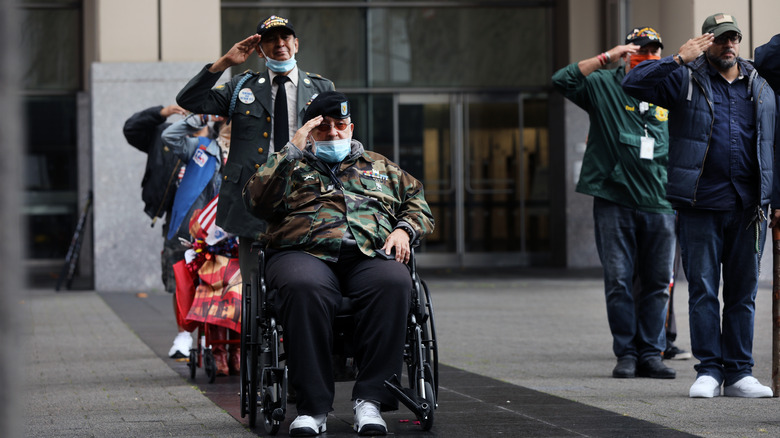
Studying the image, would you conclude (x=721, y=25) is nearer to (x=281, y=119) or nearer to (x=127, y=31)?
(x=281, y=119)

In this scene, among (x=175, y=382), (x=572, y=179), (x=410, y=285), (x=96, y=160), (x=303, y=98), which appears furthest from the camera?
(x=572, y=179)

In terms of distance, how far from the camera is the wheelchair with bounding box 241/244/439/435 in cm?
454

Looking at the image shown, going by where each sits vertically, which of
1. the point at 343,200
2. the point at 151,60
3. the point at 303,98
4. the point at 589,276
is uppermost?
the point at 151,60

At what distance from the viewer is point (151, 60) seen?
14.8 metres

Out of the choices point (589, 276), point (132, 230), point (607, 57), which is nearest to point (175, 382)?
point (607, 57)

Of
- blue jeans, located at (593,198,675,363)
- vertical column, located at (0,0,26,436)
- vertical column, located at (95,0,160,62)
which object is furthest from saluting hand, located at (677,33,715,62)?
vertical column, located at (95,0,160,62)

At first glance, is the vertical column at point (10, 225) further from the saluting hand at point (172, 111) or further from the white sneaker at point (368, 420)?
the saluting hand at point (172, 111)

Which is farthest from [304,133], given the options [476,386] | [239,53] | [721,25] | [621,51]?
[621,51]

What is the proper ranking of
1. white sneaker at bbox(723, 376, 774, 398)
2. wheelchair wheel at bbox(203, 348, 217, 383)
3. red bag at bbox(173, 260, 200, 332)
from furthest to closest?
red bag at bbox(173, 260, 200, 332)
wheelchair wheel at bbox(203, 348, 217, 383)
white sneaker at bbox(723, 376, 774, 398)

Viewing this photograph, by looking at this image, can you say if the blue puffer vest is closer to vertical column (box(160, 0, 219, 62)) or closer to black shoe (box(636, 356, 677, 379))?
black shoe (box(636, 356, 677, 379))

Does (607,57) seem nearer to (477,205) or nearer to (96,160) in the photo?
(96,160)

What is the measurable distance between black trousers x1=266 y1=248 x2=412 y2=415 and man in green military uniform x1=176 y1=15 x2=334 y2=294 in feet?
3.96

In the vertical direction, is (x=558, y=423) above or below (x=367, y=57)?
below

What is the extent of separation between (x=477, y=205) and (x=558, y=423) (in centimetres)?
1408
